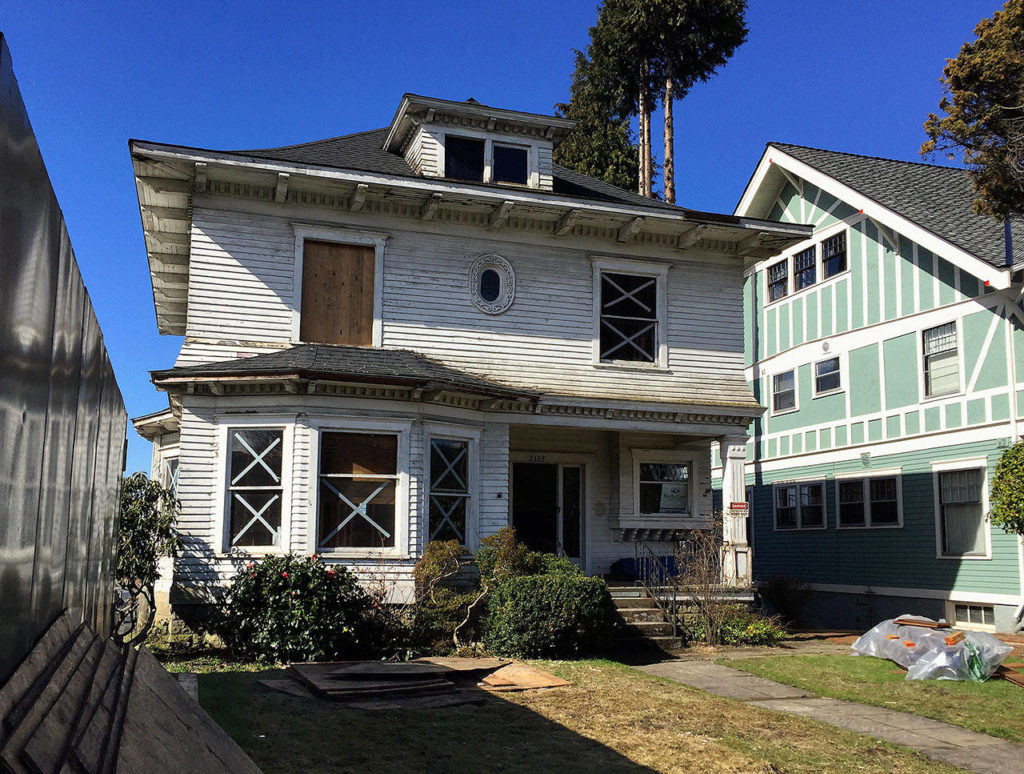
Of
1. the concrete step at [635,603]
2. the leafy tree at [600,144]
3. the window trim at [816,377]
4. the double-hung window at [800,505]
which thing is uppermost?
the leafy tree at [600,144]

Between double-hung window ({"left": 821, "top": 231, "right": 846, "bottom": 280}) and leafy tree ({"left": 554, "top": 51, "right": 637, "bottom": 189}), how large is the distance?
867 centimetres

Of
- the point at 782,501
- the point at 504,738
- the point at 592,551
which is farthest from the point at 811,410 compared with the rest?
the point at 504,738

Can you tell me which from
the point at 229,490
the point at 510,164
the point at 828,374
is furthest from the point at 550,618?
the point at 828,374

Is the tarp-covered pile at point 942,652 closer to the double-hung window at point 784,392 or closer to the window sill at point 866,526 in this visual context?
the window sill at point 866,526

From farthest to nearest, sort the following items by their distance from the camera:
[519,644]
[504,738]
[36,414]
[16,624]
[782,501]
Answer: [782,501] → [519,644] → [504,738] → [36,414] → [16,624]

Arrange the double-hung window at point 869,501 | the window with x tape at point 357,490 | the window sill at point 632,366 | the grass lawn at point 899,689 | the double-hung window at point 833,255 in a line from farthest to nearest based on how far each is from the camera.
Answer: the double-hung window at point 833,255 < the double-hung window at point 869,501 < the window sill at point 632,366 < the window with x tape at point 357,490 < the grass lawn at point 899,689

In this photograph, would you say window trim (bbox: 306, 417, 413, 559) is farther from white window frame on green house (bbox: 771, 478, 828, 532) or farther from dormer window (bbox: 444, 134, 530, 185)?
white window frame on green house (bbox: 771, 478, 828, 532)

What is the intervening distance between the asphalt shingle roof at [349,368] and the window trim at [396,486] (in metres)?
0.73

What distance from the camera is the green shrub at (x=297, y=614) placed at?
11047 millimetres

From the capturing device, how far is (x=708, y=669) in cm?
1167

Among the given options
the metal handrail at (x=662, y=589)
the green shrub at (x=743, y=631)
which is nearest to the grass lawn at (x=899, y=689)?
the green shrub at (x=743, y=631)

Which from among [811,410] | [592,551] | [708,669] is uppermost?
[811,410]

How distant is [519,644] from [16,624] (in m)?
9.71

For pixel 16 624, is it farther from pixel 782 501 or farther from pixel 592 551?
pixel 782 501
